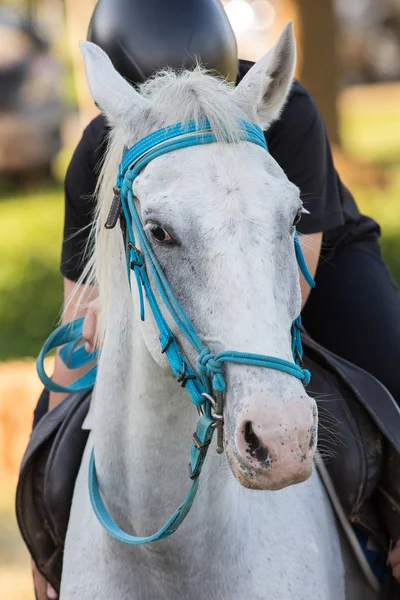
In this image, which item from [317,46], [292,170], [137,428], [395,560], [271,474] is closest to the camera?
[271,474]

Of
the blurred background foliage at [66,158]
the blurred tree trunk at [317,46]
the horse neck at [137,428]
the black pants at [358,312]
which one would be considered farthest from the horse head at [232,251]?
the blurred tree trunk at [317,46]

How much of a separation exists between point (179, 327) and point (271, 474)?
45 centimetres

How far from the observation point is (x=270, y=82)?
2.67 m

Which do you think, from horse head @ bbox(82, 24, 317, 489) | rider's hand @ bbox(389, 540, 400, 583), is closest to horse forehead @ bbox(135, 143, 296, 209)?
horse head @ bbox(82, 24, 317, 489)

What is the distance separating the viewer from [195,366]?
2.36m

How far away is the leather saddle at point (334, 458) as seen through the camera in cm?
309

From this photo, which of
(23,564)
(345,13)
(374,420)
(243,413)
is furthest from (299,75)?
(345,13)

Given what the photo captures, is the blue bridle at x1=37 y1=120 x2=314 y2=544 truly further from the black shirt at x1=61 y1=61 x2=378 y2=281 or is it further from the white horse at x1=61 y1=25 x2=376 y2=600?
the black shirt at x1=61 y1=61 x2=378 y2=281

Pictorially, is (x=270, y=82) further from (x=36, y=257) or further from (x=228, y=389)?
(x=36, y=257)

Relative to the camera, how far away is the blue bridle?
2256mm

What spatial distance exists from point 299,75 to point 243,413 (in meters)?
11.1

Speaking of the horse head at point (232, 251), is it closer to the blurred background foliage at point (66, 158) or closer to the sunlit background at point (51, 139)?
the blurred background foliage at point (66, 158)

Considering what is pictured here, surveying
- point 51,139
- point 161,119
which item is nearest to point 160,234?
point 161,119

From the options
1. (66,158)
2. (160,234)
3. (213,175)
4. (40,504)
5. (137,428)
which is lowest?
(66,158)
